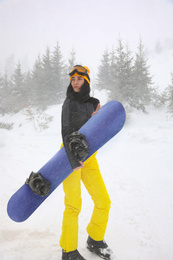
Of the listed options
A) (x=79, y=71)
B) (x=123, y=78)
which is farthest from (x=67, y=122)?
(x=123, y=78)

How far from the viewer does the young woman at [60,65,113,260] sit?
5.32ft

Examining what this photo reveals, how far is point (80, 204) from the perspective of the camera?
5.61 feet

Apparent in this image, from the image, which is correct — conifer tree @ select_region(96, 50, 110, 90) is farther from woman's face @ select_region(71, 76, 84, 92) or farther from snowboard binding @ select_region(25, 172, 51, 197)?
snowboard binding @ select_region(25, 172, 51, 197)

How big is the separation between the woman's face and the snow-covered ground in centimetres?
197

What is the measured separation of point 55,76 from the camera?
69.2 feet

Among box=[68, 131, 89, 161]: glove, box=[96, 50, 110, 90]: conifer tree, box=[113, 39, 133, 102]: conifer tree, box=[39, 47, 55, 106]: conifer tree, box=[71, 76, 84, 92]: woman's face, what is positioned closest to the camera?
box=[68, 131, 89, 161]: glove

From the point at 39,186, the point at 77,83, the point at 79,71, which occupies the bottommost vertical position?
the point at 39,186

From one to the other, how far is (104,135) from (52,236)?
1.62 metres

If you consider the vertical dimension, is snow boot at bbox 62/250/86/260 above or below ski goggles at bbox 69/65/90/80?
below

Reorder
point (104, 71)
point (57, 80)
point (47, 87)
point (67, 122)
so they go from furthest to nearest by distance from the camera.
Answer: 1. point (104, 71)
2. point (57, 80)
3. point (47, 87)
4. point (67, 122)

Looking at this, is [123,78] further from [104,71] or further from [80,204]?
[80,204]

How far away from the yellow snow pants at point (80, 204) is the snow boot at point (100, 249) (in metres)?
0.08

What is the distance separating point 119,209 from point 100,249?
107 centimetres

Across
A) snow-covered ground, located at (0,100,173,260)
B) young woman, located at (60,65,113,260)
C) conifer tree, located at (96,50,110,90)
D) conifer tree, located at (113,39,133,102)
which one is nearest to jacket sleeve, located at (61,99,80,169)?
young woman, located at (60,65,113,260)
